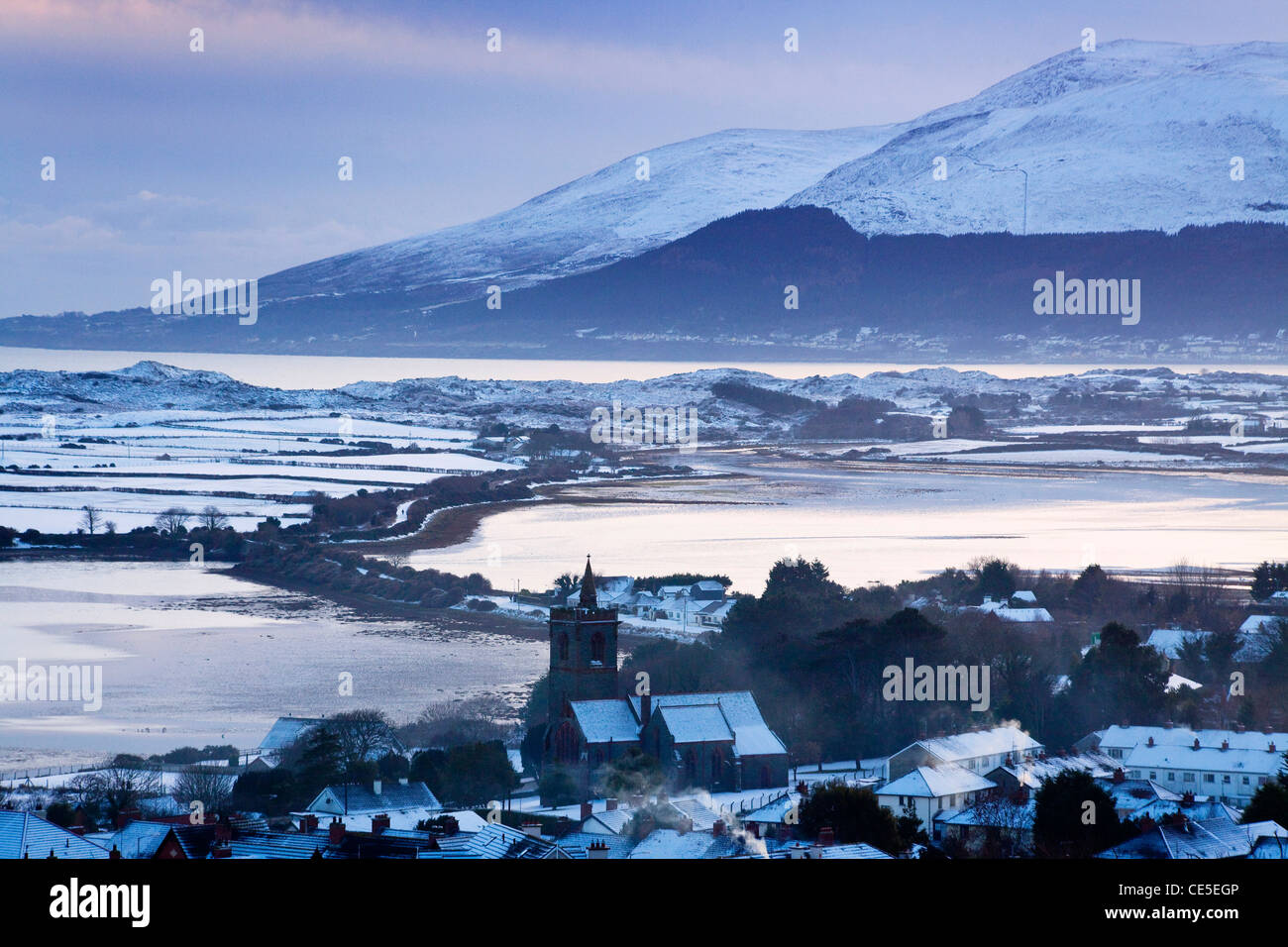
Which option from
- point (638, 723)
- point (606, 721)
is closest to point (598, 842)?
point (606, 721)

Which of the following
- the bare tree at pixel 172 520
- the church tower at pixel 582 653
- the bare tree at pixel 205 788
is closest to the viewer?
the bare tree at pixel 205 788

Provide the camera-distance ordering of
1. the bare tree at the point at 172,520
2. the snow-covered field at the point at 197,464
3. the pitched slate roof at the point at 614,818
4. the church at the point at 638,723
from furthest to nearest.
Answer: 1. the snow-covered field at the point at 197,464
2. the bare tree at the point at 172,520
3. the church at the point at 638,723
4. the pitched slate roof at the point at 614,818

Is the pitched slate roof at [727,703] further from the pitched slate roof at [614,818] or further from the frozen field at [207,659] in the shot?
the pitched slate roof at [614,818]

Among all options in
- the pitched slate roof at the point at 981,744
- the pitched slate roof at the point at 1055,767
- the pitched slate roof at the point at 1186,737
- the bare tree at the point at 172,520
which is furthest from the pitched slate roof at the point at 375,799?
the bare tree at the point at 172,520

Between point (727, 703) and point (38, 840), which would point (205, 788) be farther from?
point (727, 703)

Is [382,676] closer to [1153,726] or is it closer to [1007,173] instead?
[1153,726]

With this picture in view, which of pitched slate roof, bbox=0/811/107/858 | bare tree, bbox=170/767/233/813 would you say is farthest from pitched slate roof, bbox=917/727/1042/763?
pitched slate roof, bbox=0/811/107/858

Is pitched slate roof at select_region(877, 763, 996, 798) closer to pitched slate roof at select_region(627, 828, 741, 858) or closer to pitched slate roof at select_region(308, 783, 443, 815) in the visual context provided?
pitched slate roof at select_region(627, 828, 741, 858)
